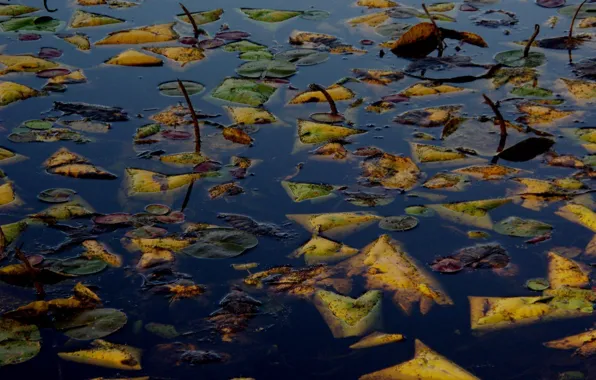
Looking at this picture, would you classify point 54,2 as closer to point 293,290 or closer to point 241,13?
point 241,13

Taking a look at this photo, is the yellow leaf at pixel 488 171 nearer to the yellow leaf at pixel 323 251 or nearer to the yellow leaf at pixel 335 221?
the yellow leaf at pixel 335 221

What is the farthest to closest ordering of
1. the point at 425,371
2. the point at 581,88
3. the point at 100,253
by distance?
the point at 581,88 → the point at 100,253 → the point at 425,371

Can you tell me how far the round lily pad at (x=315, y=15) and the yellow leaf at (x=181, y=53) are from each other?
0.67 metres

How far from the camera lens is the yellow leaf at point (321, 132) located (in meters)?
2.73

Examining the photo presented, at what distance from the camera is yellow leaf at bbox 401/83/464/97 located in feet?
10.2

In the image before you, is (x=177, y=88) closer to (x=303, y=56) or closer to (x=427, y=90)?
(x=303, y=56)

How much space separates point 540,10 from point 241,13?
149cm

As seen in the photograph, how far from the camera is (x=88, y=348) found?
1.76m

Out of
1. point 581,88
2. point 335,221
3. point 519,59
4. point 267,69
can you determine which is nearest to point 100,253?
point 335,221

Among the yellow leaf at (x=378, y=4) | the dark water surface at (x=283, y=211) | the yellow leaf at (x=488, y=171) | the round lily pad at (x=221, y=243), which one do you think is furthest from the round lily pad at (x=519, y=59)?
the round lily pad at (x=221, y=243)

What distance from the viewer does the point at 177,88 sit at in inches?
124

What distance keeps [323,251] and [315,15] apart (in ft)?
6.99

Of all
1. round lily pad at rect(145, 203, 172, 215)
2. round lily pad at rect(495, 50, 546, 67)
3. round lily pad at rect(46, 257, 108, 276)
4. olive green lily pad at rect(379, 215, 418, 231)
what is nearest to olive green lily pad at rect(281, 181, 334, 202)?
olive green lily pad at rect(379, 215, 418, 231)

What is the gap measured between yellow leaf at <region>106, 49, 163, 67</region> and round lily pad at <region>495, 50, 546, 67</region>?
1.41 meters
